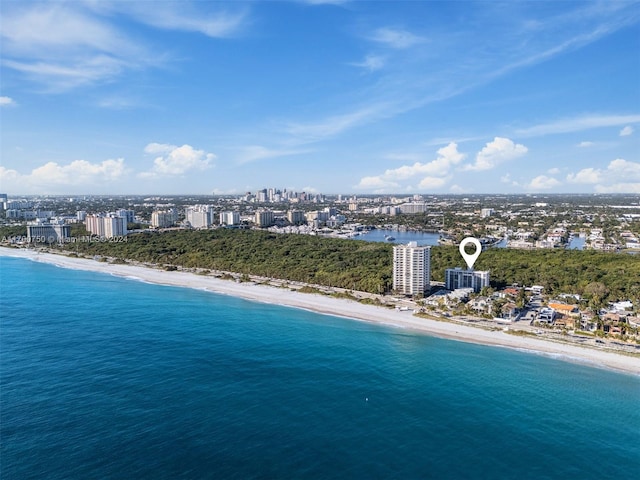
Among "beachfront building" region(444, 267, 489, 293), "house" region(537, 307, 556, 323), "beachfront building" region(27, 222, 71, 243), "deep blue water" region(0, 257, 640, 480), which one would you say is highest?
"beachfront building" region(27, 222, 71, 243)

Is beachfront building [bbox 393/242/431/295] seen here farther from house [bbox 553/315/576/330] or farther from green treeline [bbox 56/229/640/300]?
house [bbox 553/315/576/330]

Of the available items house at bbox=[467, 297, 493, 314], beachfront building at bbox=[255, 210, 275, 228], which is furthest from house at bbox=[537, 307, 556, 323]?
beachfront building at bbox=[255, 210, 275, 228]

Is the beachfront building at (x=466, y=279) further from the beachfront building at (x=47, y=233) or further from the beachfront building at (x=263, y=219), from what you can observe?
the beachfront building at (x=263, y=219)

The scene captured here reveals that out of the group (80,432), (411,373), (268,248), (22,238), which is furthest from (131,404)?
(22,238)

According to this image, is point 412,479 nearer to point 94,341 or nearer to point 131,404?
point 131,404

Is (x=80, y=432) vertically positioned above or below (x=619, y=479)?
above

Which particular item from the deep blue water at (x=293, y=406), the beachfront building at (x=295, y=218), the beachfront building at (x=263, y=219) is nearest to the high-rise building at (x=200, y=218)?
the beachfront building at (x=263, y=219)

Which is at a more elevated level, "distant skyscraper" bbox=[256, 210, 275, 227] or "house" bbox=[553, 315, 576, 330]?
"distant skyscraper" bbox=[256, 210, 275, 227]

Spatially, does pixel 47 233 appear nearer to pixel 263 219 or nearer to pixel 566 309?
pixel 263 219
